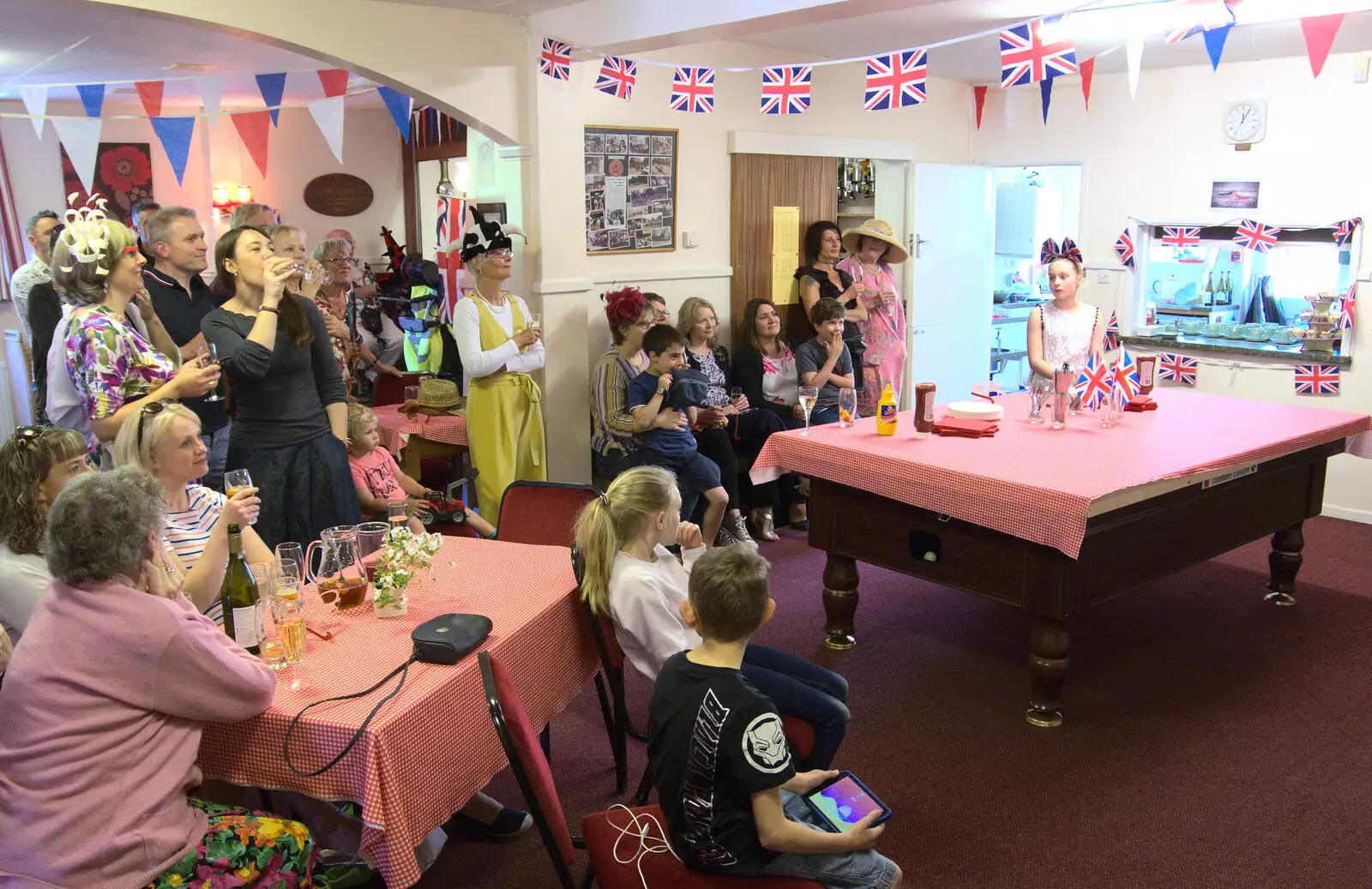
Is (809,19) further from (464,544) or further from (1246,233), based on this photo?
(1246,233)

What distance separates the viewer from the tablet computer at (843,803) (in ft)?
6.73

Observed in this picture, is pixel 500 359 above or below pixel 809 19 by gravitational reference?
below

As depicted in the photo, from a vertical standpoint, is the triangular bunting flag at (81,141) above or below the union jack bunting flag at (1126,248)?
above

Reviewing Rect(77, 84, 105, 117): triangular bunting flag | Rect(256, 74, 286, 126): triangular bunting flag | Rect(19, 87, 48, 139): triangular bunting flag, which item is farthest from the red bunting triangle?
Rect(256, 74, 286, 126): triangular bunting flag

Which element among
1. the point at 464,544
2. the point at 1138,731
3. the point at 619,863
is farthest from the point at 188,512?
the point at 1138,731

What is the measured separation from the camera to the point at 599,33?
479 cm

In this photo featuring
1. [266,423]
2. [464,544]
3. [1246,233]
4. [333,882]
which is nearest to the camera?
[333,882]

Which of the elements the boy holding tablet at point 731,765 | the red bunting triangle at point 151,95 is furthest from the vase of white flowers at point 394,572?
the red bunting triangle at point 151,95

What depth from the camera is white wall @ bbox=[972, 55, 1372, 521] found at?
5902 millimetres

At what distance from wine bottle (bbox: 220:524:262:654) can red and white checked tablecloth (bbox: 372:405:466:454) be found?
7.51 ft

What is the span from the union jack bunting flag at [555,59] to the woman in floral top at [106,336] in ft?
7.40

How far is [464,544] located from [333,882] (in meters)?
0.92

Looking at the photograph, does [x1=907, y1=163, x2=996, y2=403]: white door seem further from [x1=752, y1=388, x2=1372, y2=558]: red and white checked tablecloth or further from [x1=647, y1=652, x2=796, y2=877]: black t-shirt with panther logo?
[x1=647, y1=652, x2=796, y2=877]: black t-shirt with panther logo

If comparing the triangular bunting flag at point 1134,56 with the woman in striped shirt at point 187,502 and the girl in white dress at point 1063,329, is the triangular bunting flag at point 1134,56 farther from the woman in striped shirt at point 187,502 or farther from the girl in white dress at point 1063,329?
the woman in striped shirt at point 187,502
